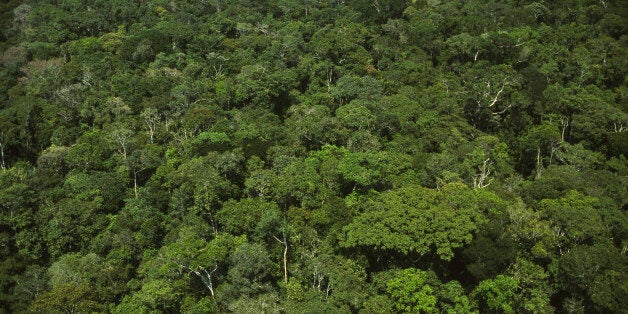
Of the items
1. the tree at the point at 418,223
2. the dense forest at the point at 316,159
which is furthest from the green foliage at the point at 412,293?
the tree at the point at 418,223

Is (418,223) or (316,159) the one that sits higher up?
Result: (418,223)

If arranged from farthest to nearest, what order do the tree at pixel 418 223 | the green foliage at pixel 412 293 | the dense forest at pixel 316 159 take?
the dense forest at pixel 316 159
the tree at pixel 418 223
the green foliage at pixel 412 293

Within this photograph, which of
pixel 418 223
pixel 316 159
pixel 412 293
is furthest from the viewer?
pixel 316 159

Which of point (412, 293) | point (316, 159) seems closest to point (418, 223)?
point (412, 293)

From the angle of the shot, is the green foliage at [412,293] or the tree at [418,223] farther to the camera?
the tree at [418,223]

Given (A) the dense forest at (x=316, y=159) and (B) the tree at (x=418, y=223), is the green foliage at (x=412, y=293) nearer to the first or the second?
(A) the dense forest at (x=316, y=159)

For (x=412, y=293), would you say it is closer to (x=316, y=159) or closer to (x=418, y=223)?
(x=418, y=223)

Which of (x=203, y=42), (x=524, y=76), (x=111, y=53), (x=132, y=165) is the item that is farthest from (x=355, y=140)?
(x=111, y=53)

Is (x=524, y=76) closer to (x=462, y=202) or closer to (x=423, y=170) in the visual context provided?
(x=423, y=170)

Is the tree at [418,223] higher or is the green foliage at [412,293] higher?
the tree at [418,223]

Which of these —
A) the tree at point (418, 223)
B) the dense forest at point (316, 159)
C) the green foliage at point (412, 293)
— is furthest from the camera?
the dense forest at point (316, 159)

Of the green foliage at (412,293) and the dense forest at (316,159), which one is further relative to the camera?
the dense forest at (316,159)
